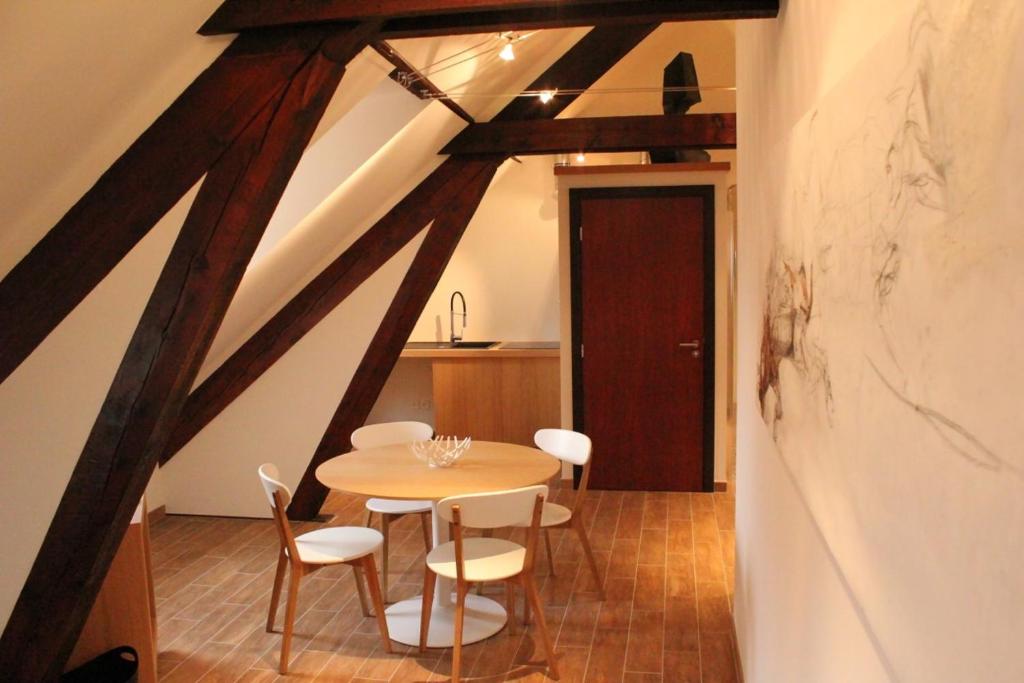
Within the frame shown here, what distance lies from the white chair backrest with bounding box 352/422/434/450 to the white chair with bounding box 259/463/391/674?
785 mm

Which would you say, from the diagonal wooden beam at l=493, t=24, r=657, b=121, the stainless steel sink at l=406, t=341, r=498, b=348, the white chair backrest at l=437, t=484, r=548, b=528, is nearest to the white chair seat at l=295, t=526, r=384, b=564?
Answer: the white chair backrest at l=437, t=484, r=548, b=528

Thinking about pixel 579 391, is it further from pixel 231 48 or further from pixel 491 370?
pixel 231 48

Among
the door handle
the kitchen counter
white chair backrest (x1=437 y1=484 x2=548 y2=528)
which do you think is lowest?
white chair backrest (x1=437 y1=484 x2=548 y2=528)

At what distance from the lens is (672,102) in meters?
5.37

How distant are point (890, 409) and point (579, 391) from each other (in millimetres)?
4515

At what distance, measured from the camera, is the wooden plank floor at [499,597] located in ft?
10.5

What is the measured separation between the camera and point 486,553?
128 inches

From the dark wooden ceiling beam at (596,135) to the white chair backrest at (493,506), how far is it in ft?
7.78

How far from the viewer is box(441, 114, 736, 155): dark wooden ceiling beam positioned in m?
4.68

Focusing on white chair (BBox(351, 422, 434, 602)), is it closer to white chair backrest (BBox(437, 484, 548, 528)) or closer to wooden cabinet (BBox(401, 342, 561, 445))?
white chair backrest (BBox(437, 484, 548, 528))

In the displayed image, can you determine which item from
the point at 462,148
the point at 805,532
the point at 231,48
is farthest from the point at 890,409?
the point at 462,148

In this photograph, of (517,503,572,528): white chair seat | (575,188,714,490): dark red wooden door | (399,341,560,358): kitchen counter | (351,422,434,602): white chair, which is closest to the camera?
(517,503,572,528): white chair seat

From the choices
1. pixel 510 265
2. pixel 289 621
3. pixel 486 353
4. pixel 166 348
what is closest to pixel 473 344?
pixel 510 265

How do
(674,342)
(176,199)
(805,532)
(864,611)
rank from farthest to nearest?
(674,342) → (176,199) → (805,532) → (864,611)
